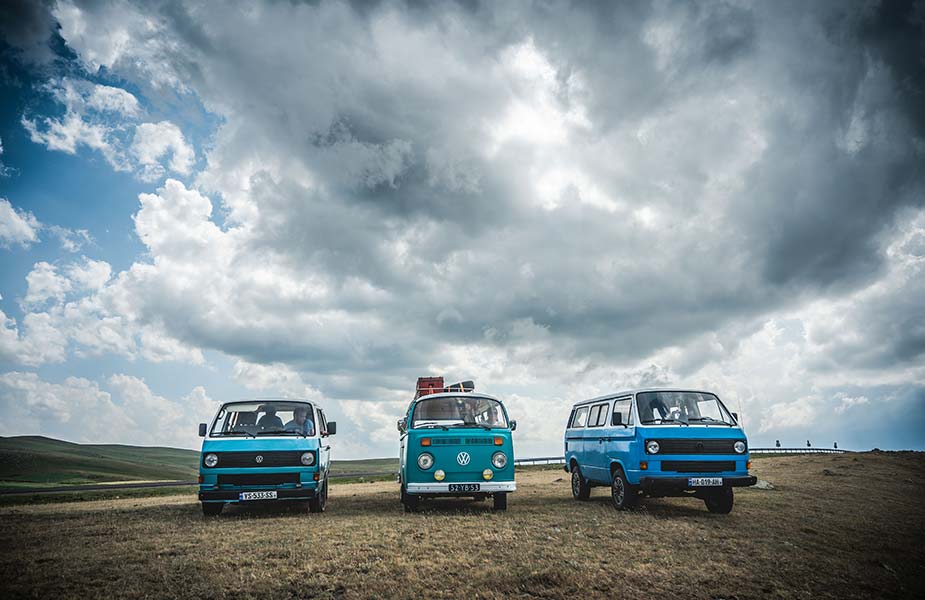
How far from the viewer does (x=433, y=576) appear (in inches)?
256

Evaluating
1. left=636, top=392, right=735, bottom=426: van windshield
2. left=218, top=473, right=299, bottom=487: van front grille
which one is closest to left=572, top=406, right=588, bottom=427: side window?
left=636, top=392, right=735, bottom=426: van windshield

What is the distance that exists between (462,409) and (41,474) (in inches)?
3442

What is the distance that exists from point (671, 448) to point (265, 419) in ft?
28.6

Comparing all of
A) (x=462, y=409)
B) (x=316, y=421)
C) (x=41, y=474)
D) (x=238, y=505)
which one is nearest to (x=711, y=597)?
(x=462, y=409)

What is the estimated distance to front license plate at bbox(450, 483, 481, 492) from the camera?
38.7 ft

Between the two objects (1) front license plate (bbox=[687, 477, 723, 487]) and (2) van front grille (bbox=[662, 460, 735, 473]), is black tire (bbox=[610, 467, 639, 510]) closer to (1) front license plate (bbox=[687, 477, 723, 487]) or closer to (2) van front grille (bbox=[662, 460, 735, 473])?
(2) van front grille (bbox=[662, 460, 735, 473])

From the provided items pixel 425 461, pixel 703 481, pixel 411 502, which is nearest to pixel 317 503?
pixel 411 502

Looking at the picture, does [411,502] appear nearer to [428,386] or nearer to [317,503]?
[317,503]

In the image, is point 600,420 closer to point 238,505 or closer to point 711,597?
point 711,597

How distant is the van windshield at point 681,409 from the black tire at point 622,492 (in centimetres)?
130

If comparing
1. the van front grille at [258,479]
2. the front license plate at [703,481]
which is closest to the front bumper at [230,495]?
the van front grille at [258,479]

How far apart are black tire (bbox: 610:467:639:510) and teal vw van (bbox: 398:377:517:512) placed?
2.19 metres

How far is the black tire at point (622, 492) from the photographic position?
11711mm

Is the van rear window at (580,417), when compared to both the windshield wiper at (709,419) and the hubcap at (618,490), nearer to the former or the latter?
the hubcap at (618,490)
